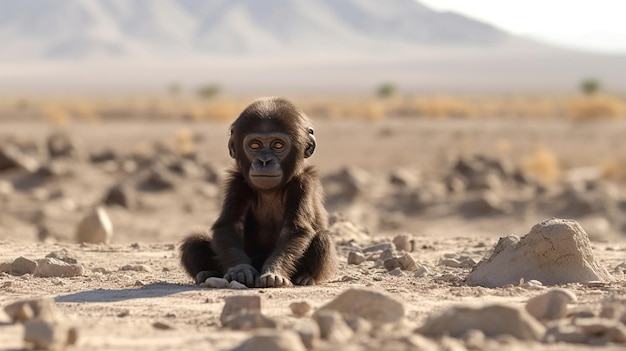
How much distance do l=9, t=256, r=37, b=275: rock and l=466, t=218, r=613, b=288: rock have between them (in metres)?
3.57

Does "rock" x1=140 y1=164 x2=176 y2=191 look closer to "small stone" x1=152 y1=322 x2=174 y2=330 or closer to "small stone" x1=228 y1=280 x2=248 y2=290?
"small stone" x1=228 y1=280 x2=248 y2=290

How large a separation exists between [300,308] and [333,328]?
1.00 meters

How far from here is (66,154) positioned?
25125 mm

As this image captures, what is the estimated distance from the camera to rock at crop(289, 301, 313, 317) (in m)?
6.38

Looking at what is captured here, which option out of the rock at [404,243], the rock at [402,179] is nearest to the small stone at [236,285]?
the rock at [404,243]

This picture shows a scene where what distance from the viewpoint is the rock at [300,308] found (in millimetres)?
6379

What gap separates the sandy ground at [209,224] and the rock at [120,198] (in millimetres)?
209

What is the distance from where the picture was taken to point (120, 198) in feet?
64.2

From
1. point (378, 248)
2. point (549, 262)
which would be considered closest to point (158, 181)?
point (378, 248)

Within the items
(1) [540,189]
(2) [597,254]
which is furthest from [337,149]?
(2) [597,254]

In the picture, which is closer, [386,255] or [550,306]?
[550,306]

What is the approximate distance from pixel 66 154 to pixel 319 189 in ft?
56.1

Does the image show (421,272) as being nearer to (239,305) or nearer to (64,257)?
(239,305)

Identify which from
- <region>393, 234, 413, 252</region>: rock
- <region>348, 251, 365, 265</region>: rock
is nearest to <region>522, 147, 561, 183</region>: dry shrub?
<region>393, 234, 413, 252</region>: rock
